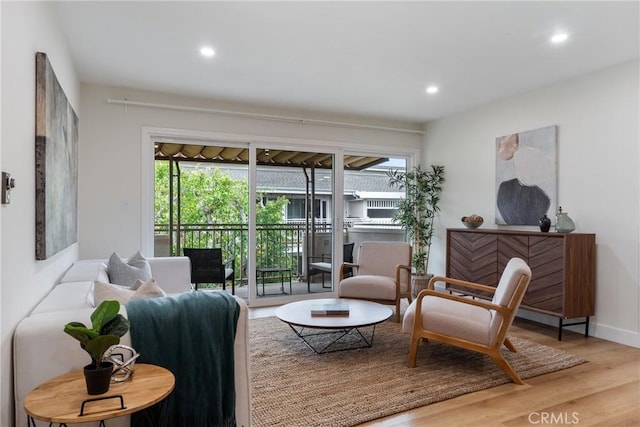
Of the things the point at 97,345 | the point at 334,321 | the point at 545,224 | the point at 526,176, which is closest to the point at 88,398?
the point at 97,345

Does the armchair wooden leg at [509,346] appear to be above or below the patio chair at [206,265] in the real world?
below

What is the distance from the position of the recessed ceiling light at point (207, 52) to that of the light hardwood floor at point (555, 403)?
2.97 metres

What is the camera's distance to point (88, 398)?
129 centimetres

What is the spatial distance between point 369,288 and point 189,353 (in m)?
2.63

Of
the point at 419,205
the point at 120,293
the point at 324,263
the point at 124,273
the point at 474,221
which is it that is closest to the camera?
the point at 120,293

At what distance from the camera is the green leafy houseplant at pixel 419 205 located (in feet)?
18.2

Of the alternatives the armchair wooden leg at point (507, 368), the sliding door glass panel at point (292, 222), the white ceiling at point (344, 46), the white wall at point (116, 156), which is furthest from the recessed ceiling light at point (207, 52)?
the armchair wooden leg at point (507, 368)

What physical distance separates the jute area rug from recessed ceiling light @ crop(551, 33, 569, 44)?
2486 mm

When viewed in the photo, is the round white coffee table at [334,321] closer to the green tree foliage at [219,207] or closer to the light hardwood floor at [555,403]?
the light hardwood floor at [555,403]

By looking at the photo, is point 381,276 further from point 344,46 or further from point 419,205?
point 344,46

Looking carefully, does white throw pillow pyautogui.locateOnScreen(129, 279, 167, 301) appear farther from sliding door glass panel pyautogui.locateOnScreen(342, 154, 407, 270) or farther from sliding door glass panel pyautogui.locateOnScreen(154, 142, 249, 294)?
Result: sliding door glass panel pyautogui.locateOnScreen(342, 154, 407, 270)

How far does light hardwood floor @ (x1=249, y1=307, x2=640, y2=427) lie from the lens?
7.15ft

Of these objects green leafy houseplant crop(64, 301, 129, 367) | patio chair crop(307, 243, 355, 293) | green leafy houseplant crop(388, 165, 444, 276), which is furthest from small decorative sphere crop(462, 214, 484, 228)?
green leafy houseplant crop(64, 301, 129, 367)

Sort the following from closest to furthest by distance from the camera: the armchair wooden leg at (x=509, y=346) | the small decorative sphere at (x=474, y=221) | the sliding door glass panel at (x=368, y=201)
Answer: the armchair wooden leg at (x=509, y=346) → the small decorative sphere at (x=474, y=221) → the sliding door glass panel at (x=368, y=201)
